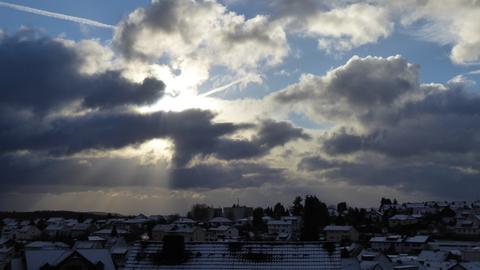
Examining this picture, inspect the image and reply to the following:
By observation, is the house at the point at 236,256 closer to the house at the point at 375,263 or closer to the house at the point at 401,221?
the house at the point at 375,263

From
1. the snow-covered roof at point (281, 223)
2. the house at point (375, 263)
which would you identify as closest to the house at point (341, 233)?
the snow-covered roof at point (281, 223)

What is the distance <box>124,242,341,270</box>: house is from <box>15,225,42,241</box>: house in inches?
3767

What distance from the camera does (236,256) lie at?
24.2 meters

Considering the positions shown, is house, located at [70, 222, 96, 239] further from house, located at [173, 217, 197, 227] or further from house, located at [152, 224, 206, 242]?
house, located at [152, 224, 206, 242]

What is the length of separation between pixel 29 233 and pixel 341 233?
221ft

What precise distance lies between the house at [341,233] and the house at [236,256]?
7281cm

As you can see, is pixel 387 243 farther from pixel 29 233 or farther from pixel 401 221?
pixel 29 233

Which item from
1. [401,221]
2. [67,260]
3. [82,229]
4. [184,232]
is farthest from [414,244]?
[82,229]

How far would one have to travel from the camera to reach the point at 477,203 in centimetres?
15775

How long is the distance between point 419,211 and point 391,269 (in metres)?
105

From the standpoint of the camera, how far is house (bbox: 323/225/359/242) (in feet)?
314

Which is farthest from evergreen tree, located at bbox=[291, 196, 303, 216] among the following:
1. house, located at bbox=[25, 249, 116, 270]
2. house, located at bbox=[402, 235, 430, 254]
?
house, located at bbox=[25, 249, 116, 270]

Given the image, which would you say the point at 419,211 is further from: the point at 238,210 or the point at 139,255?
the point at 139,255

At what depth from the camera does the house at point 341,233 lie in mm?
95688
